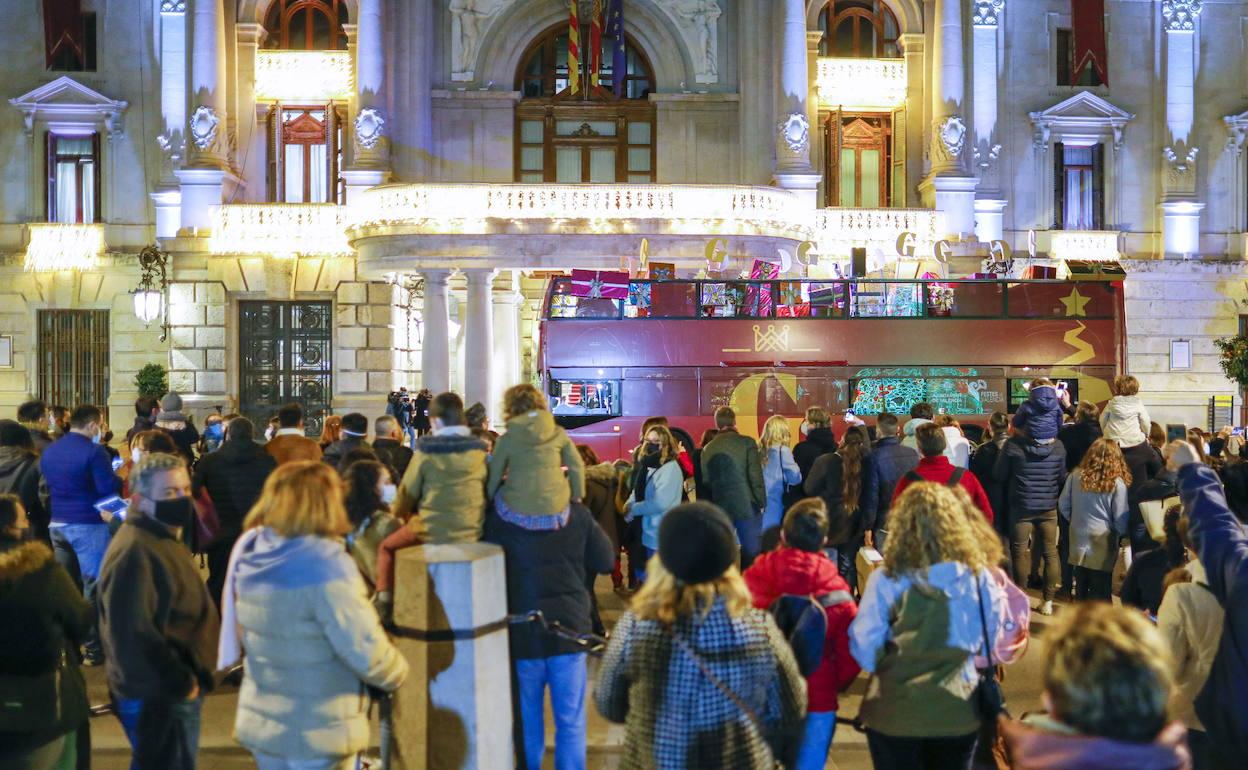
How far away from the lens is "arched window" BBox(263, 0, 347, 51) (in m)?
32.4

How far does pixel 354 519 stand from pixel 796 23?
86.2ft

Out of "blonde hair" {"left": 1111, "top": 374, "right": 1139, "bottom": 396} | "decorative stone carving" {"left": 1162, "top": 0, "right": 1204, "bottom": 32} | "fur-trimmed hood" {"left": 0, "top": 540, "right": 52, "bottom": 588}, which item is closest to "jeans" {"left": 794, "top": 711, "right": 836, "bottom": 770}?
"fur-trimmed hood" {"left": 0, "top": 540, "right": 52, "bottom": 588}

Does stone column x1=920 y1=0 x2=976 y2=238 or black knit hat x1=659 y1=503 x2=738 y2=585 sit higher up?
stone column x1=920 y1=0 x2=976 y2=238

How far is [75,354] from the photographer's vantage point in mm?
31594

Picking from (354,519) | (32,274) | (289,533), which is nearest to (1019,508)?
(354,519)

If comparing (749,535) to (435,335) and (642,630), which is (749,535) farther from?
(435,335)

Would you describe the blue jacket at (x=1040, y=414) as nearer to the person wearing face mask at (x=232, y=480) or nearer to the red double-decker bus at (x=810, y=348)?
the person wearing face mask at (x=232, y=480)

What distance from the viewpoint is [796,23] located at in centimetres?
3103

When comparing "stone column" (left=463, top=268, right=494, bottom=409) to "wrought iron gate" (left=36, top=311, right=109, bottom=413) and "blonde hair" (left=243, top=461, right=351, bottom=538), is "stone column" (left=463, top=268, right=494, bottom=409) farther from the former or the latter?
"blonde hair" (left=243, top=461, right=351, bottom=538)

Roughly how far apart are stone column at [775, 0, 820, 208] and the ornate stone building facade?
7 centimetres

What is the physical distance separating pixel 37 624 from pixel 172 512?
0.77 metres

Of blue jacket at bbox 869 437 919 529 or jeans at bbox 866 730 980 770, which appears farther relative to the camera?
blue jacket at bbox 869 437 919 529

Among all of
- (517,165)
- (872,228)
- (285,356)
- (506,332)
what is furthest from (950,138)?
(285,356)

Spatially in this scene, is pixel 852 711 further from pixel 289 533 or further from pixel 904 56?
pixel 904 56
